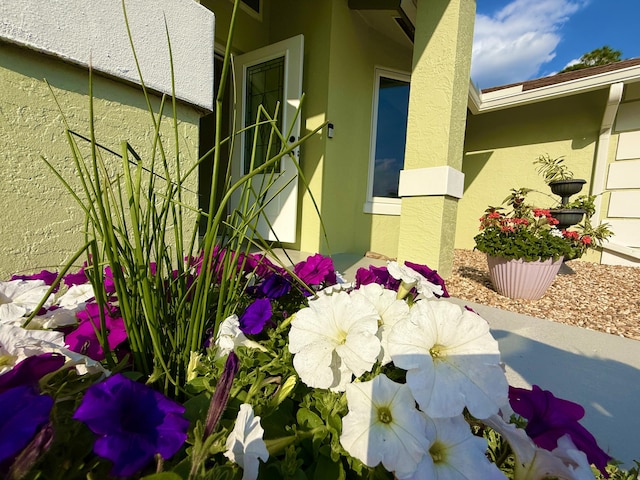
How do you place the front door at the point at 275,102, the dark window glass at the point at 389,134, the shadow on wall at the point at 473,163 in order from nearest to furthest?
the front door at the point at 275,102 < the dark window glass at the point at 389,134 < the shadow on wall at the point at 473,163

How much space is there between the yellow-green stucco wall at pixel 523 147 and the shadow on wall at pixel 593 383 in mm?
4076

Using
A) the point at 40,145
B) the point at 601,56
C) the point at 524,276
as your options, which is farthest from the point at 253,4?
the point at 601,56

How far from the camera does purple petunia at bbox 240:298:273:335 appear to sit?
0.61 metres

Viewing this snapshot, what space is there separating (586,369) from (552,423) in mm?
1510

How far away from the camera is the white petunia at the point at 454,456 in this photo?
1.23 ft

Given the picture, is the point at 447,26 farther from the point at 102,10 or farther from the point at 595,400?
the point at 595,400

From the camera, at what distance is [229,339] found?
570 millimetres

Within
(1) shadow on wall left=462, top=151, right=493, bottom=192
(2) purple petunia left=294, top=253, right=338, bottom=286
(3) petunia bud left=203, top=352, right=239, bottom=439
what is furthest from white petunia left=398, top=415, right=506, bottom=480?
(1) shadow on wall left=462, top=151, right=493, bottom=192

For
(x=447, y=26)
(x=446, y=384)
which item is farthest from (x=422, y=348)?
(x=447, y=26)

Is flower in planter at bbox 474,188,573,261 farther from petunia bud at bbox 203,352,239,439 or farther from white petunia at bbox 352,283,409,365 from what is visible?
petunia bud at bbox 203,352,239,439

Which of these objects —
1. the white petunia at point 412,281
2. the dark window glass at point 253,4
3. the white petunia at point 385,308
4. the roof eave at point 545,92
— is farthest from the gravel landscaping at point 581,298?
the dark window glass at point 253,4

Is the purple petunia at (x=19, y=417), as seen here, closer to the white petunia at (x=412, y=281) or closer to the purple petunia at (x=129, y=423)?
the purple petunia at (x=129, y=423)

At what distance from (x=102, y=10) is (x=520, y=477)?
1956 millimetres

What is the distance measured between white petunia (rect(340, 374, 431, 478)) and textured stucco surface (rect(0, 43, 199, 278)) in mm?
1161
